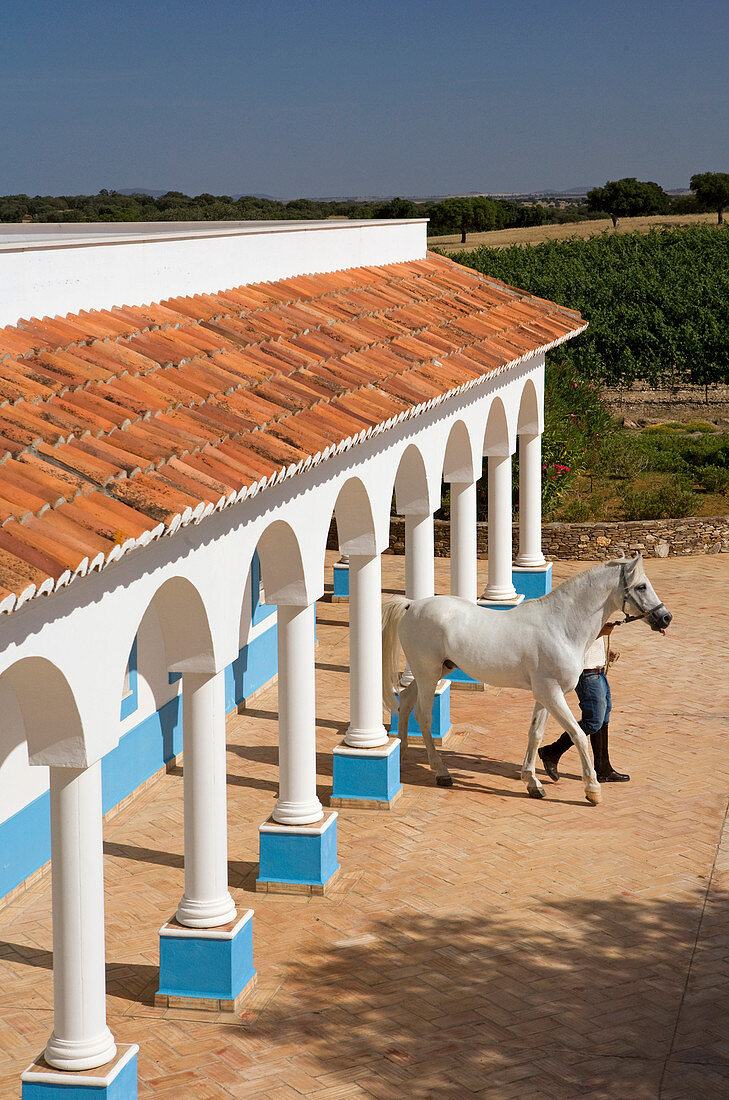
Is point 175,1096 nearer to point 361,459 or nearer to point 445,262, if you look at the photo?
point 361,459

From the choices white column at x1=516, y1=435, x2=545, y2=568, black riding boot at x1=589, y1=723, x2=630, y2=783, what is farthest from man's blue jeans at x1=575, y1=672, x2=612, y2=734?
white column at x1=516, y1=435, x2=545, y2=568

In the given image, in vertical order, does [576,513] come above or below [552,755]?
above

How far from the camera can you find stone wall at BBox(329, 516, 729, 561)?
2206 centimetres

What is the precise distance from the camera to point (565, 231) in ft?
271

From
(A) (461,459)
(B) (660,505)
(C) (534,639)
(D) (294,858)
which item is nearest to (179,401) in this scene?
(D) (294,858)

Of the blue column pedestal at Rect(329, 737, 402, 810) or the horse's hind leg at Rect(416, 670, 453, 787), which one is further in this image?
the horse's hind leg at Rect(416, 670, 453, 787)

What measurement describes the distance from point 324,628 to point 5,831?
878cm

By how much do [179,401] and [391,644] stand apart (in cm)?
527

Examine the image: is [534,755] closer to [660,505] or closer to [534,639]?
[534,639]

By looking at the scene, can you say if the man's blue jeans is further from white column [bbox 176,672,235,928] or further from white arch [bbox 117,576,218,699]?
white arch [bbox 117,576,218,699]

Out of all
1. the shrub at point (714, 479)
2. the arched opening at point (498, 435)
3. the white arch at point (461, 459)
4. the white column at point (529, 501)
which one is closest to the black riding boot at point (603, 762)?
the white arch at point (461, 459)

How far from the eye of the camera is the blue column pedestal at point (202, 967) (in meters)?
8.02

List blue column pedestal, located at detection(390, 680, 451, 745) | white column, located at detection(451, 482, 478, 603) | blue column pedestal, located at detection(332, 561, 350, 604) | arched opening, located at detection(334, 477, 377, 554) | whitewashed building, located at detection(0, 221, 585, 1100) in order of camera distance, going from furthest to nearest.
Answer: blue column pedestal, located at detection(332, 561, 350, 604) → white column, located at detection(451, 482, 478, 603) → blue column pedestal, located at detection(390, 680, 451, 745) → arched opening, located at detection(334, 477, 377, 554) → whitewashed building, located at detection(0, 221, 585, 1100)

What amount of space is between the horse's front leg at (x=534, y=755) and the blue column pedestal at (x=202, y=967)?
4.23 m
